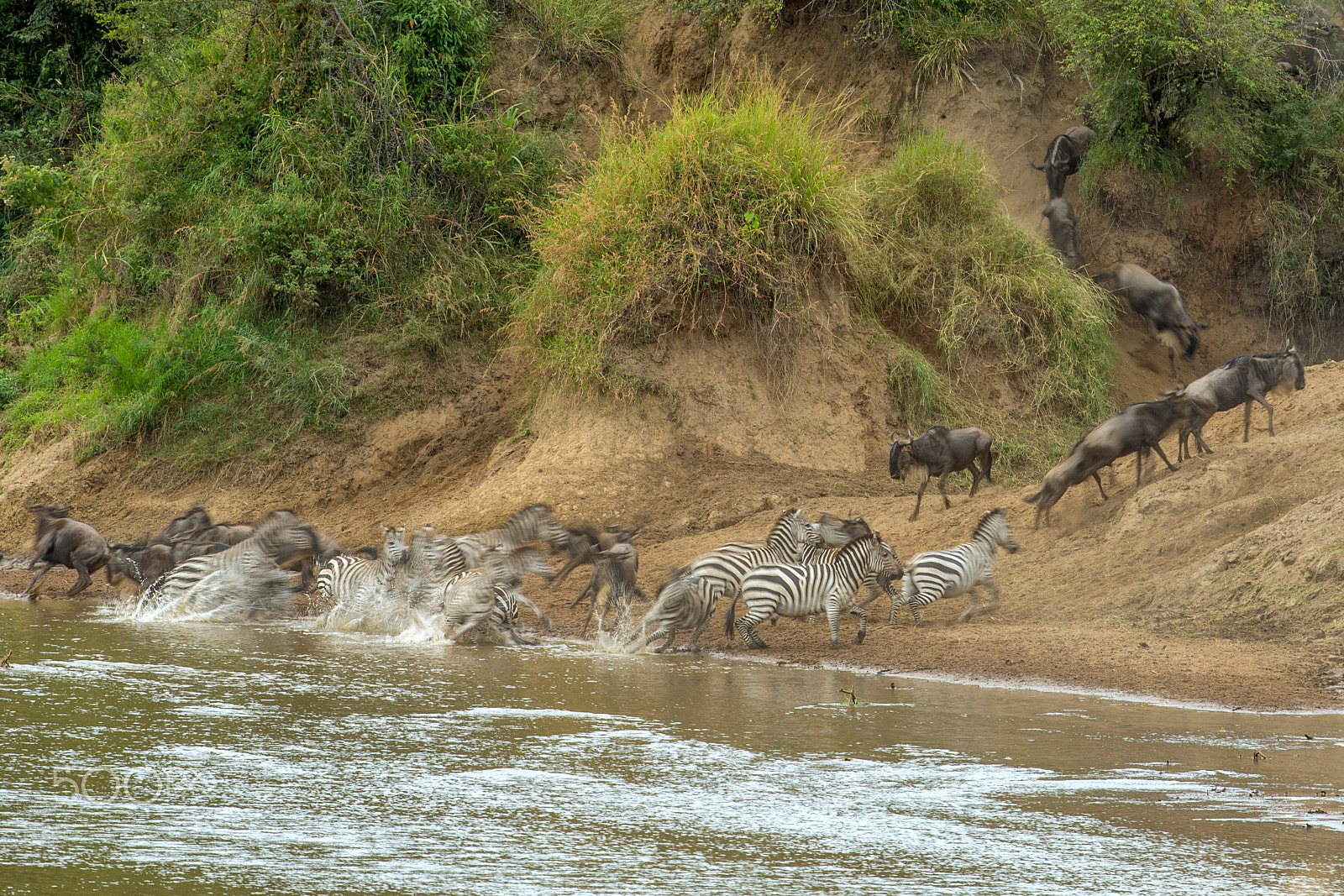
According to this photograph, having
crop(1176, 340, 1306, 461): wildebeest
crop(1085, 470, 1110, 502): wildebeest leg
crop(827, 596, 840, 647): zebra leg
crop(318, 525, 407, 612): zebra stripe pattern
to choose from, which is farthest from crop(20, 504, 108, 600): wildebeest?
crop(1176, 340, 1306, 461): wildebeest

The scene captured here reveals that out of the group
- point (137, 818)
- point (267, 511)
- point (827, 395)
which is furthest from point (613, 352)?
point (137, 818)

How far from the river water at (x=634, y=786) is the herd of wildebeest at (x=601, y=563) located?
1.34 m

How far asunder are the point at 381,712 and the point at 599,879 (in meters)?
3.05

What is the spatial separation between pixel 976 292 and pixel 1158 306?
3.08 meters

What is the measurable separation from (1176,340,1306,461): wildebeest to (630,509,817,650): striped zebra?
166 inches

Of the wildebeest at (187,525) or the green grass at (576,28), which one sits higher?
the green grass at (576,28)

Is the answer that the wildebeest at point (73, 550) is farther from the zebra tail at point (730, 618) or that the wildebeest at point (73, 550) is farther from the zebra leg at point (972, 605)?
the zebra leg at point (972, 605)

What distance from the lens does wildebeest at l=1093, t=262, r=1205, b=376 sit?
17016 millimetres

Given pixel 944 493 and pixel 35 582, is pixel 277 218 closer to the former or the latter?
pixel 35 582

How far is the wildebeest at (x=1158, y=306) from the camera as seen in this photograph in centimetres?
1702

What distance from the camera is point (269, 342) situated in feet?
53.6

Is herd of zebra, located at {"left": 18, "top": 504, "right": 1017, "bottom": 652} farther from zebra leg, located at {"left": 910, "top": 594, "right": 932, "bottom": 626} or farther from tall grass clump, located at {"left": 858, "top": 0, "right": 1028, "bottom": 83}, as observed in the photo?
tall grass clump, located at {"left": 858, "top": 0, "right": 1028, "bottom": 83}

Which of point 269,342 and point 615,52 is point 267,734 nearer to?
point 269,342

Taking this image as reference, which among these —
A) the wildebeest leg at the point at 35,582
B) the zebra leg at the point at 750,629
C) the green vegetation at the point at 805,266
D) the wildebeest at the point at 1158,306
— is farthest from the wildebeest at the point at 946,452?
the wildebeest leg at the point at 35,582
